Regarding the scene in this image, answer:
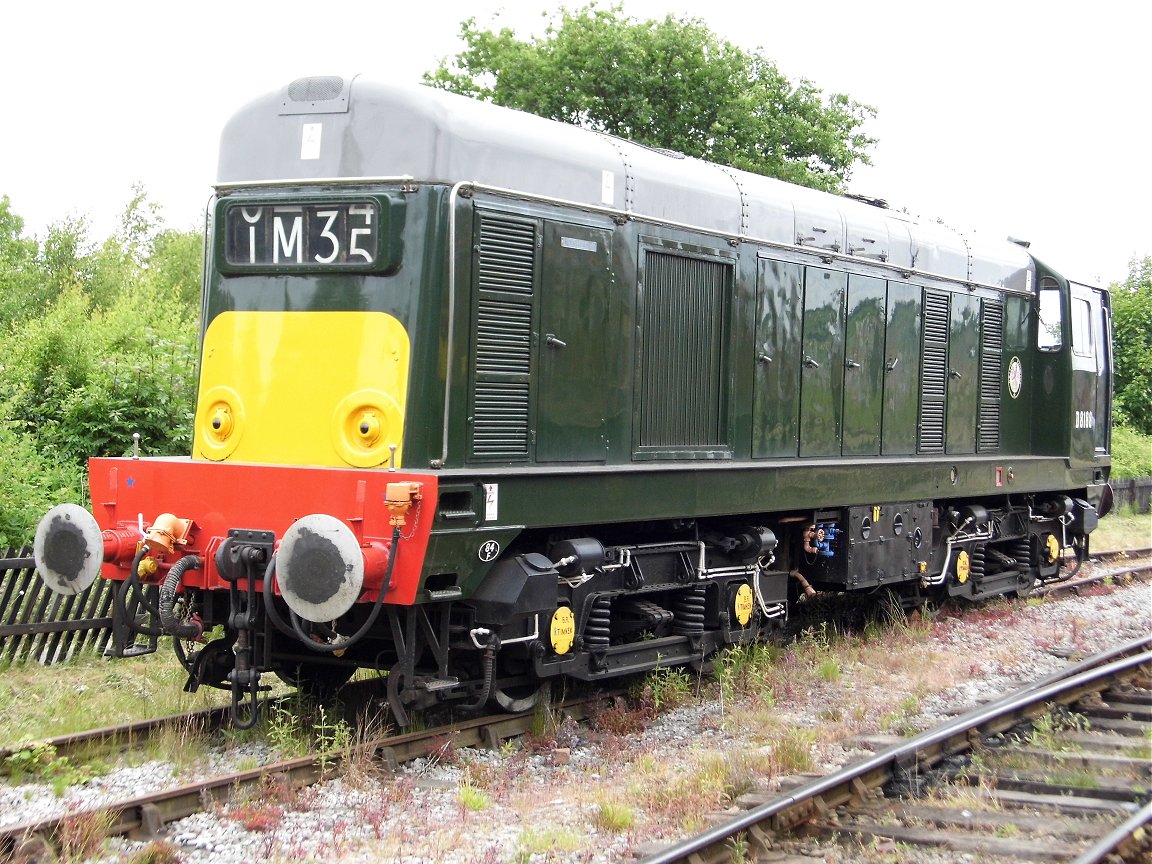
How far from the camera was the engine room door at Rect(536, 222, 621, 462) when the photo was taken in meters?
7.07

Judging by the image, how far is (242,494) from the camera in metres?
6.40

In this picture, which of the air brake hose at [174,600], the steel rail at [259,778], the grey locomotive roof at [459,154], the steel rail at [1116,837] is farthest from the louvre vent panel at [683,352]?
the steel rail at [1116,837]

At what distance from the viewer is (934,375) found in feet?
36.3

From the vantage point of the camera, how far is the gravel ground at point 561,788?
5074mm

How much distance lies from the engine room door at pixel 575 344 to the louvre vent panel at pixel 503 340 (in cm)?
12

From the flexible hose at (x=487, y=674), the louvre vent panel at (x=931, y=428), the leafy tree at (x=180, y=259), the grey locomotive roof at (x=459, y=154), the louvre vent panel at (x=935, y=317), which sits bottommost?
the flexible hose at (x=487, y=674)

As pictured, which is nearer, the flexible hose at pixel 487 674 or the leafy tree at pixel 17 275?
the flexible hose at pixel 487 674

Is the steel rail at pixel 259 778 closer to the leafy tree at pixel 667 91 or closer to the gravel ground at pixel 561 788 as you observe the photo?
the gravel ground at pixel 561 788

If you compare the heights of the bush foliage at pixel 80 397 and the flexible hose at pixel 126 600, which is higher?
the bush foliage at pixel 80 397

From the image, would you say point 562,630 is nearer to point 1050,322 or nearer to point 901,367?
point 901,367

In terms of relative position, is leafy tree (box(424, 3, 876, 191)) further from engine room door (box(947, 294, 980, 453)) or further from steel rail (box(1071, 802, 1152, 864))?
steel rail (box(1071, 802, 1152, 864))

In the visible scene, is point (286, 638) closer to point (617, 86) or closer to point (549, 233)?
point (549, 233)

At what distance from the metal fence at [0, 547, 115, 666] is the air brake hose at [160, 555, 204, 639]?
231 centimetres

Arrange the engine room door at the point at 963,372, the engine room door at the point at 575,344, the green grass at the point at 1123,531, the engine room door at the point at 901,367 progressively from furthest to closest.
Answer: the green grass at the point at 1123,531 < the engine room door at the point at 963,372 < the engine room door at the point at 901,367 < the engine room door at the point at 575,344
